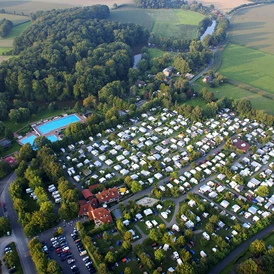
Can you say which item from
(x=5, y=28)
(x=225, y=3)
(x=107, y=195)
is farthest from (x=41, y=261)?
(x=225, y=3)

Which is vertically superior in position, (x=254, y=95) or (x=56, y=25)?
(x=56, y=25)

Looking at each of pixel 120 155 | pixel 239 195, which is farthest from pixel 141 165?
pixel 239 195

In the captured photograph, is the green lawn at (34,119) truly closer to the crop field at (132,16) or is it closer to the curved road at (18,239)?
the curved road at (18,239)

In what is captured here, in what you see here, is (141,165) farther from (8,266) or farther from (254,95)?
(254,95)

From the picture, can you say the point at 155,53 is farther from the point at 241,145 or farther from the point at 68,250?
the point at 68,250

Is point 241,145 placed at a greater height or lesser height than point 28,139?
lesser
